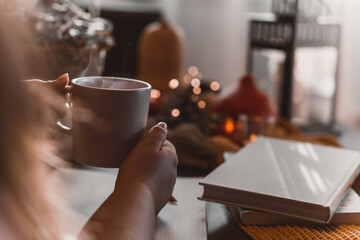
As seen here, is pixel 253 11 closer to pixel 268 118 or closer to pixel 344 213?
pixel 268 118

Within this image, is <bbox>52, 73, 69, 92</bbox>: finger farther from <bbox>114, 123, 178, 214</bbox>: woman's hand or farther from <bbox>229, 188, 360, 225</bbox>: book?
<bbox>229, 188, 360, 225</bbox>: book

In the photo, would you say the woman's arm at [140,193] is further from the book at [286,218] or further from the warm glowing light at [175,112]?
the warm glowing light at [175,112]

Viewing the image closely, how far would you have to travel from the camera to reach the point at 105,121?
448 millimetres

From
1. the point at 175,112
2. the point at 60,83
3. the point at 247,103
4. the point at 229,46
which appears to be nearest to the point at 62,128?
the point at 60,83

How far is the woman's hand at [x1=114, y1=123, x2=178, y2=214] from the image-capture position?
45 centimetres

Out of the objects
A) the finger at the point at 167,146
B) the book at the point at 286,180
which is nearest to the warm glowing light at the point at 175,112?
the book at the point at 286,180

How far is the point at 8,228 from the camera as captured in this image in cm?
31

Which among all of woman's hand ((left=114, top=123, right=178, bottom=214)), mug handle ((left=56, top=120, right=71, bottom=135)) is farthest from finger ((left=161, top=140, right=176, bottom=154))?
mug handle ((left=56, top=120, right=71, bottom=135))

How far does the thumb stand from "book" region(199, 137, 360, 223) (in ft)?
0.23

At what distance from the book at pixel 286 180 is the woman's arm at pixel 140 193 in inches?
2.2

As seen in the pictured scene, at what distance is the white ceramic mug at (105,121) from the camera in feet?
1.45

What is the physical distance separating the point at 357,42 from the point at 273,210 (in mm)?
1805

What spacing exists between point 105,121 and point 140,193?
80 millimetres

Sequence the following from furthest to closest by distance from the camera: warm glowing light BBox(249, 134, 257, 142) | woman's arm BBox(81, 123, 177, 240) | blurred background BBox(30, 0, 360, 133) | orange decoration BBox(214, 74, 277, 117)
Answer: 1. orange decoration BBox(214, 74, 277, 117)
2. warm glowing light BBox(249, 134, 257, 142)
3. blurred background BBox(30, 0, 360, 133)
4. woman's arm BBox(81, 123, 177, 240)
